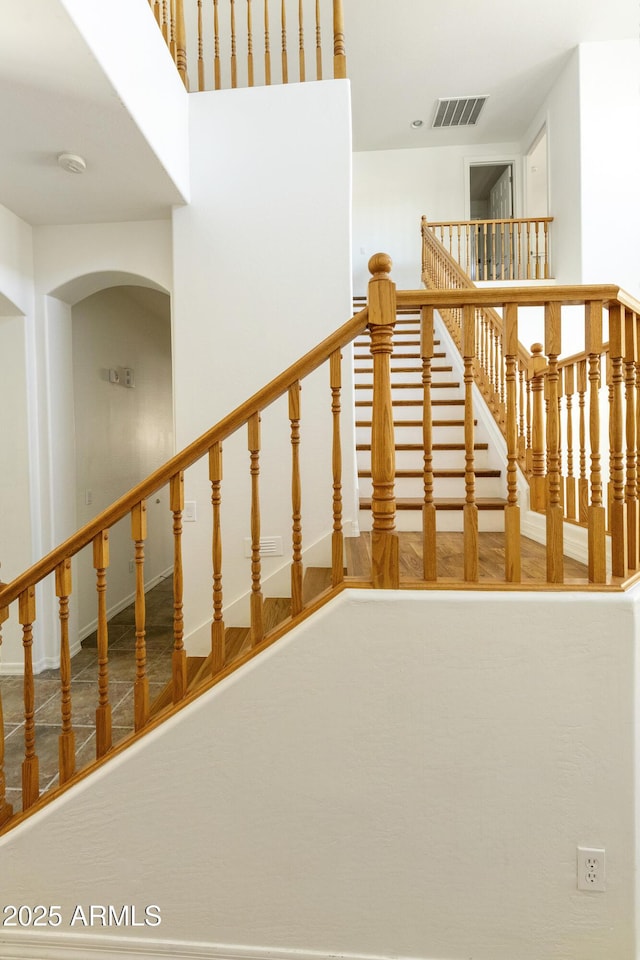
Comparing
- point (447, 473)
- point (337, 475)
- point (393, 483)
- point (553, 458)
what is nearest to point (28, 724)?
point (337, 475)

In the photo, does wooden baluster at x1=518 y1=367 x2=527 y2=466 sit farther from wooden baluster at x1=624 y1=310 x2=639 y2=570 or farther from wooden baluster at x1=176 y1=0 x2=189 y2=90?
wooden baluster at x1=176 y1=0 x2=189 y2=90

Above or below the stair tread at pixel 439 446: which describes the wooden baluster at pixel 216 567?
below

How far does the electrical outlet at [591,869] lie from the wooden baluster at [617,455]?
86 cm

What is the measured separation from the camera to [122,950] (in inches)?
64.4

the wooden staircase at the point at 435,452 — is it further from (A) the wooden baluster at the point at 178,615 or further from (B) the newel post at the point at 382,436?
(A) the wooden baluster at the point at 178,615

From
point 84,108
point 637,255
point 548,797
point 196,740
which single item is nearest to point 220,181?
point 84,108

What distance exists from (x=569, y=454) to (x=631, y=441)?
0.72 metres

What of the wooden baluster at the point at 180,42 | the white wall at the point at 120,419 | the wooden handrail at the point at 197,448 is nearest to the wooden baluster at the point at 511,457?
the wooden handrail at the point at 197,448

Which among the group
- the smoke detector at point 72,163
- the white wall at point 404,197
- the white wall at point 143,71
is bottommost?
the smoke detector at point 72,163

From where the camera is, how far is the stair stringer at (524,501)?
2.05 meters

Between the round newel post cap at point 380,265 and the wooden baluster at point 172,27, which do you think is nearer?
the round newel post cap at point 380,265

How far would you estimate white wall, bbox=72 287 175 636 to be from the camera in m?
4.03

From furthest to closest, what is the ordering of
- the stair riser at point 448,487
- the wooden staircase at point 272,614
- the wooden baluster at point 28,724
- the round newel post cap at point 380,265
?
1. the stair riser at point 448,487
2. the wooden staircase at point 272,614
3. the wooden baluster at point 28,724
4. the round newel post cap at point 380,265

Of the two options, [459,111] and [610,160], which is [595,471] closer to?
[610,160]
